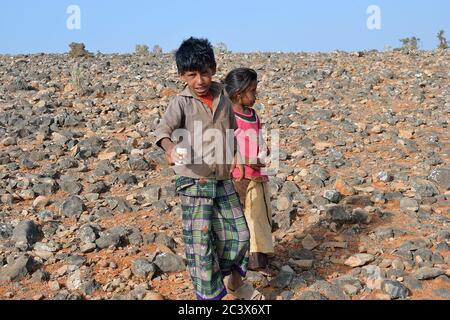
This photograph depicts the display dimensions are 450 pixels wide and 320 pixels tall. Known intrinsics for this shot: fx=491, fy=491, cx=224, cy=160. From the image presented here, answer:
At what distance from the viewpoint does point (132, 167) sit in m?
5.96

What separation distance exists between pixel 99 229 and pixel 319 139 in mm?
3791

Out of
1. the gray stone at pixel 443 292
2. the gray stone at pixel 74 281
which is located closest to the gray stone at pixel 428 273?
the gray stone at pixel 443 292

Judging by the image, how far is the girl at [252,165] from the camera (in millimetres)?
3615

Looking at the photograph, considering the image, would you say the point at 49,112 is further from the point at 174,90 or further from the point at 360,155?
the point at 360,155

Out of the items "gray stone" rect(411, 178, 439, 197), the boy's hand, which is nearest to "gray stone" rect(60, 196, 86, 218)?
the boy's hand

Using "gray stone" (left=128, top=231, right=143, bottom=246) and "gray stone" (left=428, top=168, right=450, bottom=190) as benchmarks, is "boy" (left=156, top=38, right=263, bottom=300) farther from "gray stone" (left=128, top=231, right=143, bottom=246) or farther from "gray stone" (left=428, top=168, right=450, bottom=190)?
"gray stone" (left=428, top=168, right=450, bottom=190)

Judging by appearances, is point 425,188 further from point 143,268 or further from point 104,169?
point 104,169

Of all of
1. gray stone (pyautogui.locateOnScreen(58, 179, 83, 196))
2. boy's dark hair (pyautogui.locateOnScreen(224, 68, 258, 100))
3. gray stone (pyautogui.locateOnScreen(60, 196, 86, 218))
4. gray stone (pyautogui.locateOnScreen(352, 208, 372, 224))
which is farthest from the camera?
gray stone (pyautogui.locateOnScreen(58, 179, 83, 196))

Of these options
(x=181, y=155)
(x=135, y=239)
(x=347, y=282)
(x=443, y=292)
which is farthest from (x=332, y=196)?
(x=181, y=155)

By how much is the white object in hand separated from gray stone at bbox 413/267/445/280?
6.56ft

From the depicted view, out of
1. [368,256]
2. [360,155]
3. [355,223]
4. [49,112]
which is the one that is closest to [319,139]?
[360,155]

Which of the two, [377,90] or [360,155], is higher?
[377,90]

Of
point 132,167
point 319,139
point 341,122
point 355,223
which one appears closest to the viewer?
point 355,223

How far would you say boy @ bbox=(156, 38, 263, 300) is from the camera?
291cm
